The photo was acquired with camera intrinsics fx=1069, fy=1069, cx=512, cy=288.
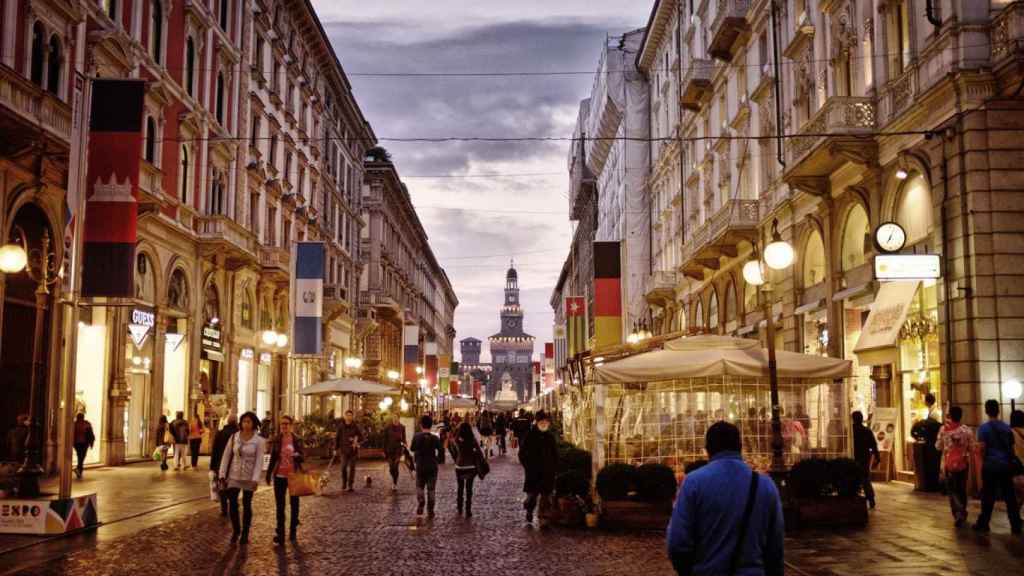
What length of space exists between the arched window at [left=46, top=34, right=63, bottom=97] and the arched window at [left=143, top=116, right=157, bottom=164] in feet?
19.1

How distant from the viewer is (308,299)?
33.7m

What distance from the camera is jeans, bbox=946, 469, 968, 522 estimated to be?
48.9 ft

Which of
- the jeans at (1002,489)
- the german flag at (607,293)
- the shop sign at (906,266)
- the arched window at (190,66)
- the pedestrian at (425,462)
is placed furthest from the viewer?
the german flag at (607,293)

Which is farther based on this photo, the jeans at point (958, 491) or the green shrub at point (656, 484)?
the green shrub at point (656, 484)

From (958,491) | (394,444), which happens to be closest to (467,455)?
(394,444)

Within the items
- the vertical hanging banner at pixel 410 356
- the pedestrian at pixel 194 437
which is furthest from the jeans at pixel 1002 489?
the vertical hanging banner at pixel 410 356

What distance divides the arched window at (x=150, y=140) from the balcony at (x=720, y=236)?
17484 millimetres

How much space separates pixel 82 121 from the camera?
16.3 m

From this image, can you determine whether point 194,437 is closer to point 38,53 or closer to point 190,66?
point 38,53

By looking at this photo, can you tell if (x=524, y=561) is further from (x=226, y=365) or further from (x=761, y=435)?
(x=226, y=365)

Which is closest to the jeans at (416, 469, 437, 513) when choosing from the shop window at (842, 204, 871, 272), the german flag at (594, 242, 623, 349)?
the shop window at (842, 204, 871, 272)

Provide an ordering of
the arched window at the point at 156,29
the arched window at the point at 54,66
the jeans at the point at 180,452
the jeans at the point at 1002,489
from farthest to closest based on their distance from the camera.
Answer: the arched window at the point at 156,29
the jeans at the point at 180,452
the arched window at the point at 54,66
the jeans at the point at 1002,489

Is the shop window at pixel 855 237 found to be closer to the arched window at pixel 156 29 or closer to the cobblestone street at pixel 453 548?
the cobblestone street at pixel 453 548

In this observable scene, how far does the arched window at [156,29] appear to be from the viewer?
31369 millimetres
